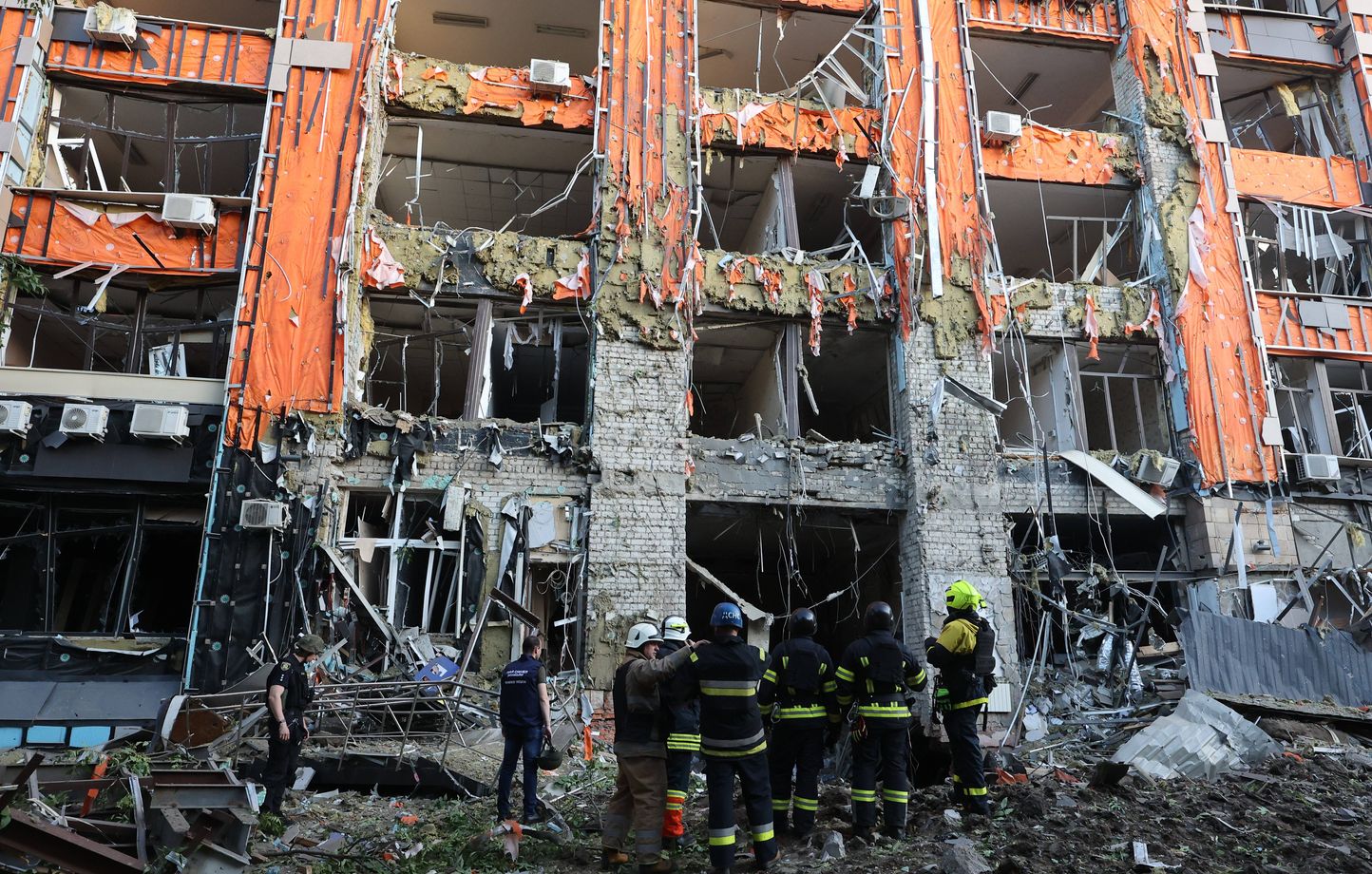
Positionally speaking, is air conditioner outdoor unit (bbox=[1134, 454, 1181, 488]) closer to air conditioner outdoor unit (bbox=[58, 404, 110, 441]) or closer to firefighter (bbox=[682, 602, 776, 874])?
firefighter (bbox=[682, 602, 776, 874])

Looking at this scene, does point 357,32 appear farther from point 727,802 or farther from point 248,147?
point 727,802

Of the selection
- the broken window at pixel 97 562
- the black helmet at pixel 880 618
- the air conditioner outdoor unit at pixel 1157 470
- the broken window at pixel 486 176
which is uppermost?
the broken window at pixel 486 176

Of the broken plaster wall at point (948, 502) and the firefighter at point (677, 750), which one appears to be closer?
the firefighter at point (677, 750)

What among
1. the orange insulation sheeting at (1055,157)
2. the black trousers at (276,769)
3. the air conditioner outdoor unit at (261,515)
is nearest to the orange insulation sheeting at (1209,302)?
the orange insulation sheeting at (1055,157)

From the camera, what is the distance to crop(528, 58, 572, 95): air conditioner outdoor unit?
570 inches

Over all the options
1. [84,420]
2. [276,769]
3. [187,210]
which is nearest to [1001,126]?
[187,210]

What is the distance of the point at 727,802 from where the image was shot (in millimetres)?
6184

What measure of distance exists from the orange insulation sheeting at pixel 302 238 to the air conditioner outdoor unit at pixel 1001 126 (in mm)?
9859

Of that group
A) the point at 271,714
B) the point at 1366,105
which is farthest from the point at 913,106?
the point at 271,714

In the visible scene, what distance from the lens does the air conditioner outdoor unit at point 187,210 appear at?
13.4m

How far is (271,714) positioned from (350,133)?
30.7 feet

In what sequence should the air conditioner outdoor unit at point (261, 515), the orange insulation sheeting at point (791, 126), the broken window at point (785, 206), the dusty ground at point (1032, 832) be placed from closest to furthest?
the dusty ground at point (1032, 832) < the air conditioner outdoor unit at point (261, 515) < the orange insulation sheeting at point (791, 126) < the broken window at point (785, 206)

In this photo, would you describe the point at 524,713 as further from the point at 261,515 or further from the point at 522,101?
the point at 522,101

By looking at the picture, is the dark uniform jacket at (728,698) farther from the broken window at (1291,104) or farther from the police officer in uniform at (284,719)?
the broken window at (1291,104)
